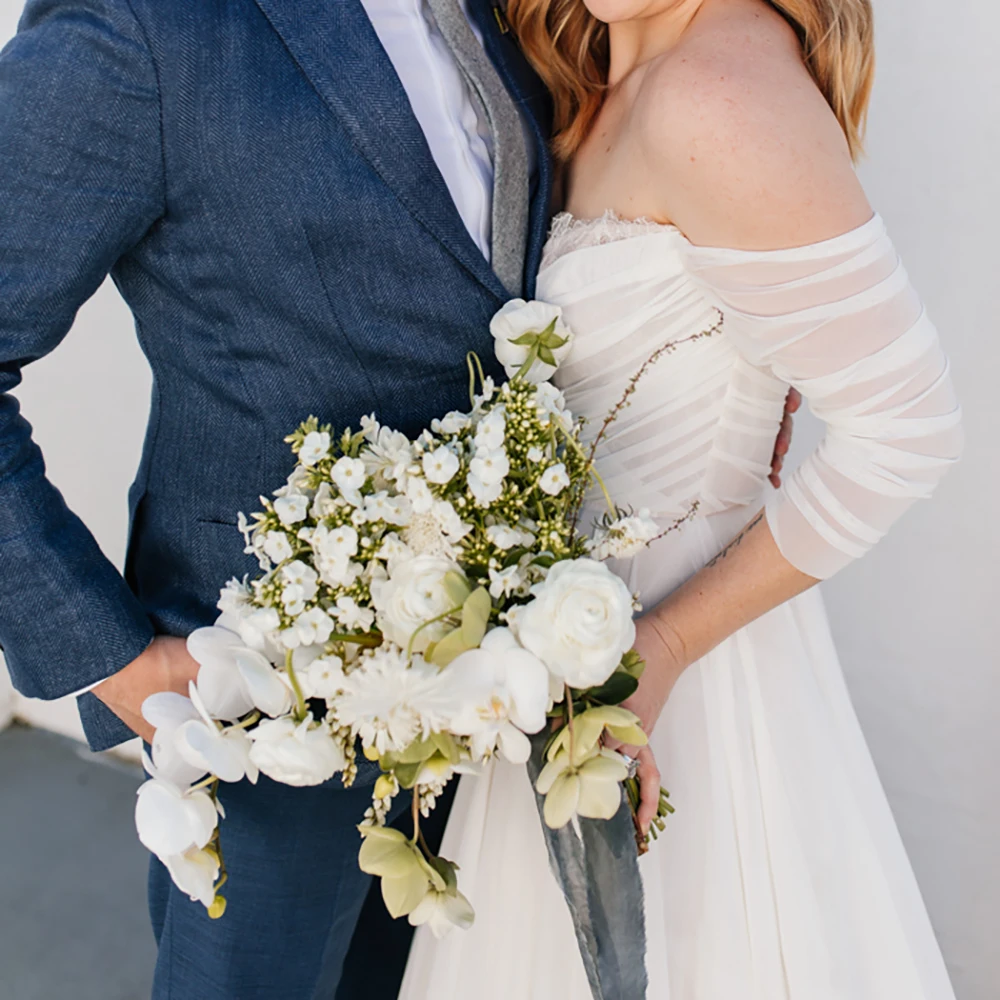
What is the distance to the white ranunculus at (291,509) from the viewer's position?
880mm

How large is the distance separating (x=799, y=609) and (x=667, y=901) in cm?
44

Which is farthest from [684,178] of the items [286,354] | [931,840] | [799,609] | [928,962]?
[931,840]

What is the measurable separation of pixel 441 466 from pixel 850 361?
1.43 feet

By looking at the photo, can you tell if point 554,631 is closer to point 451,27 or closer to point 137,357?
point 451,27

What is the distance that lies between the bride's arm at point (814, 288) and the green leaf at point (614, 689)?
0.21 metres

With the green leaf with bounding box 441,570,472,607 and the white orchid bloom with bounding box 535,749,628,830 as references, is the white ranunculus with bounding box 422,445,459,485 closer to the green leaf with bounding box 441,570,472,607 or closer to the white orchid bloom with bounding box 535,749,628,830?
the green leaf with bounding box 441,570,472,607

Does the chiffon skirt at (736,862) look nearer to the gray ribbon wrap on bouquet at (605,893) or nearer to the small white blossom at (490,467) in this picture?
the gray ribbon wrap on bouquet at (605,893)

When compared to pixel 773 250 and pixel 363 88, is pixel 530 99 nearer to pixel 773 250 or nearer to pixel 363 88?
pixel 363 88

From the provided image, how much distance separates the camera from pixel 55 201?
0.88 metres

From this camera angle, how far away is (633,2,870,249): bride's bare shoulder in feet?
3.00

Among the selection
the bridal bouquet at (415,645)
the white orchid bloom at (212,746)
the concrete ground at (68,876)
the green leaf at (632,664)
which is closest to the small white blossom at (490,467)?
the bridal bouquet at (415,645)

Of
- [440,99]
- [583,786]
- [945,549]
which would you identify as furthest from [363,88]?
[945,549]

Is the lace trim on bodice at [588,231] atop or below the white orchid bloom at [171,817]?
atop

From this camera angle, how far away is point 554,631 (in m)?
0.81
